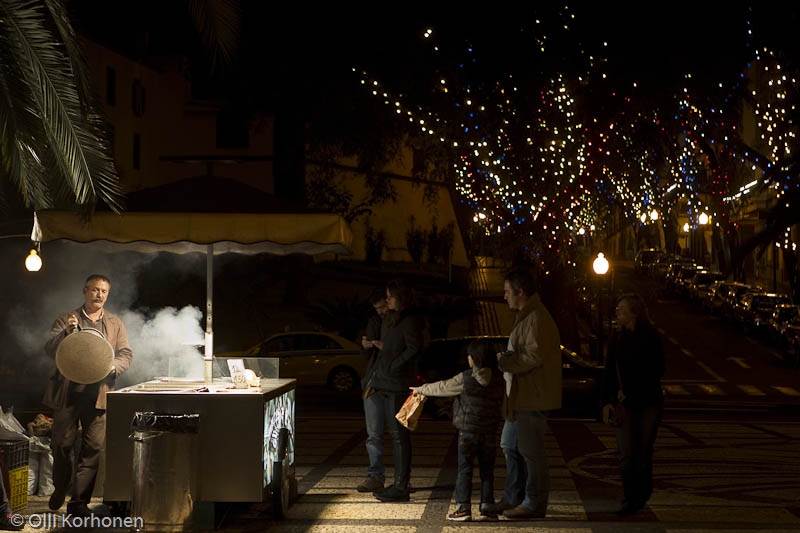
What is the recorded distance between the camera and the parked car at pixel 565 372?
19109mm

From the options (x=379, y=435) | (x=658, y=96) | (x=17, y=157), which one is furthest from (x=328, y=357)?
(x=17, y=157)

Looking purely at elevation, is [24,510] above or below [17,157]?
below

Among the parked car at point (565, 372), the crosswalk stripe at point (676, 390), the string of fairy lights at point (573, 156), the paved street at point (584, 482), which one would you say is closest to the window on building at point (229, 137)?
the string of fairy lights at point (573, 156)

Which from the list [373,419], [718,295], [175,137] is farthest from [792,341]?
[175,137]

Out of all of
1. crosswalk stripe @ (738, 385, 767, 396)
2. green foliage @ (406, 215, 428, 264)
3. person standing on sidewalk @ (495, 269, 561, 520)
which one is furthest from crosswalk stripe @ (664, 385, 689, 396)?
green foliage @ (406, 215, 428, 264)

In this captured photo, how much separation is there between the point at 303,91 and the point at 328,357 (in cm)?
1124

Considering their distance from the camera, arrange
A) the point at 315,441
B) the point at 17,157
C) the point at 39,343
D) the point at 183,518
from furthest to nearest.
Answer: the point at 39,343, the point at 315,441, the point at 17,157, the point at 183,518

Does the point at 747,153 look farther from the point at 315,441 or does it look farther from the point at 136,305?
the point at 136,305

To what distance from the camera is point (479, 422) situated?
984cm

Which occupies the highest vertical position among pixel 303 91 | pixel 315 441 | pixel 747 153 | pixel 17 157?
pixel 303 91

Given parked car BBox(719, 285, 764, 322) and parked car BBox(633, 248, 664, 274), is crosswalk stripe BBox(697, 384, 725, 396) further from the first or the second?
parked car BBox(633, 248, 664, 274)

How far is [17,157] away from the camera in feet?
32.6

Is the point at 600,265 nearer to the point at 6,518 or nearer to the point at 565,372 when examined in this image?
Answer: the point at 565,372

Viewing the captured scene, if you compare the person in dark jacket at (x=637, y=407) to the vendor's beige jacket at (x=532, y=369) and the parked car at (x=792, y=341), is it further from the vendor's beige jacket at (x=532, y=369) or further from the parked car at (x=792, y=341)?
the parked car at (x=792, y=341)
